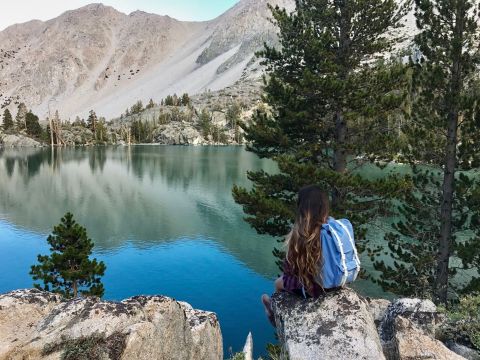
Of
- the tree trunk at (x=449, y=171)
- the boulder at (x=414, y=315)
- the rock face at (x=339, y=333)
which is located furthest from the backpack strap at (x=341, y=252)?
the tree trunk at (x=449, y=171)

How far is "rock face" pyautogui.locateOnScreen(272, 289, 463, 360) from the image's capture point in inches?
198

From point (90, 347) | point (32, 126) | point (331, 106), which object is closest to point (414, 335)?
point (90, 347)

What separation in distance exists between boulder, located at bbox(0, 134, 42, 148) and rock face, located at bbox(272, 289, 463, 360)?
18631 centimetres

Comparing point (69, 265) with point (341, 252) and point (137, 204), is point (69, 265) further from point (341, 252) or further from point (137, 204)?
point (137, 204)

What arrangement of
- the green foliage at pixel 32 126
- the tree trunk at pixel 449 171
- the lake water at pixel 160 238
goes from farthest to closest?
the green foliage at pixel 32 126
the lake water at pixel 160 238
the tree trunk at pixel 449 171

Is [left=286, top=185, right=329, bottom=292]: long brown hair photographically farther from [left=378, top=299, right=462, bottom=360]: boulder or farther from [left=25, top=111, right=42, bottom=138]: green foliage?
[left=25, top=111, right=42, bottom=138]: green foliage

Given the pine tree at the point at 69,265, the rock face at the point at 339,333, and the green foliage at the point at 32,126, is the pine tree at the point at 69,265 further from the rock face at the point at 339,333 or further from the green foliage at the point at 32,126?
the green foliage at the point at 32,126

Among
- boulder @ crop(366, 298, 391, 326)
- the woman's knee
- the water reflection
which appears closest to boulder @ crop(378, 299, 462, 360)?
boulder @ crop(366, 298, 391, 326)

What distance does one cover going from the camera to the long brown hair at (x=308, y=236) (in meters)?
5.12

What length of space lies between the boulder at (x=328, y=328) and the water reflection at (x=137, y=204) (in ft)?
88.0

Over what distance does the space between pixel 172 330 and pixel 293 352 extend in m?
2.10

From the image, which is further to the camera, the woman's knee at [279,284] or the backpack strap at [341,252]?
the woman's knee at [279,284]

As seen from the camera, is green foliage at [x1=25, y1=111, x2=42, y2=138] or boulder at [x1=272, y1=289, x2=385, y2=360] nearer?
boulder at [x1=272, y1=289, x2=385, y2=360]

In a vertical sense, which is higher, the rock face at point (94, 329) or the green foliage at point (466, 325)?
the rock face at point (94, 329)
